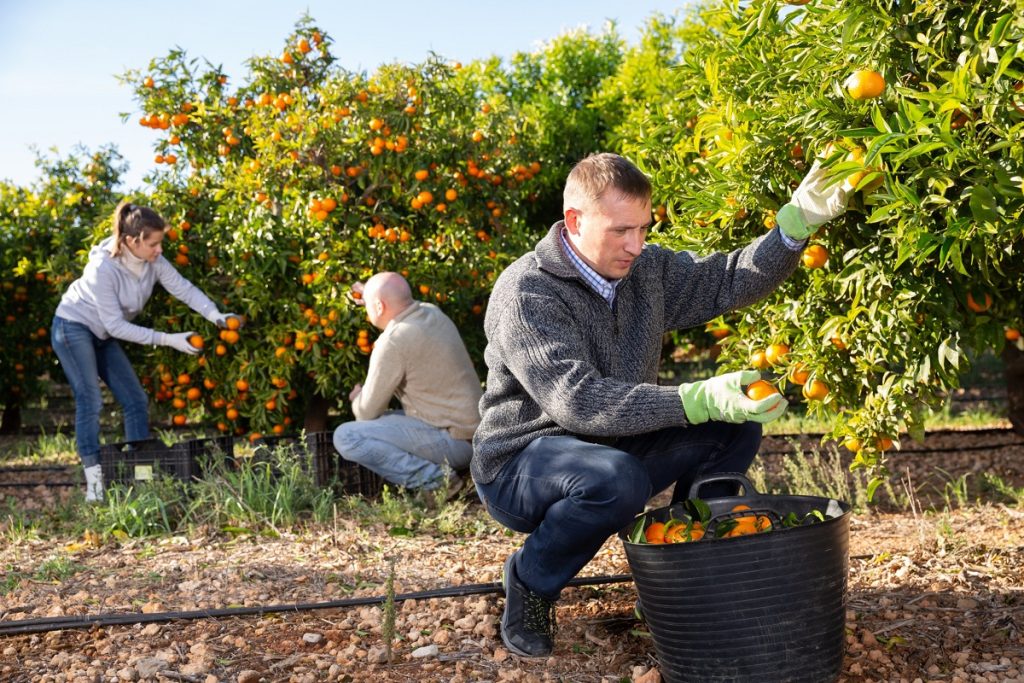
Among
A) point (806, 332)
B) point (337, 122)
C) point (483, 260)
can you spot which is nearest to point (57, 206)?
point (337, 122)

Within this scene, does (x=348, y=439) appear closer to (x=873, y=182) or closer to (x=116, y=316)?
(x=116, y=316)

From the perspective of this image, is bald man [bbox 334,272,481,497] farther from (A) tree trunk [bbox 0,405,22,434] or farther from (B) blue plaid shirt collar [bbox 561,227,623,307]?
(A) tree trunk [bbox 0,405,22,434]

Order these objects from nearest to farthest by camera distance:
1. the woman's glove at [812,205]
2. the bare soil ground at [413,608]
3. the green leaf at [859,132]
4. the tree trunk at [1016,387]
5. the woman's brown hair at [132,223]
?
the green leaf at [859,132] → the woman's glove at [812,205] → the bare soil ground at [413,608] → the woman's brown hair at [132,223] → the tree trunk at [1016,387]

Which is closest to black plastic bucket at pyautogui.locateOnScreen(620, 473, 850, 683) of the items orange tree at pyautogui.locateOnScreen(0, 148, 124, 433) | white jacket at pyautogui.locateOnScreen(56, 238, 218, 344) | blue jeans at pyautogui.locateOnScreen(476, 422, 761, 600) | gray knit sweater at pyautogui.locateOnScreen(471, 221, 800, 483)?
blue jeans at pyautogui.locateOnScreen(476, 422, 761, 600)

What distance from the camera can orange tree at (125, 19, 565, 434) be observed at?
545 centimetres

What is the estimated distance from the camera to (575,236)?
2668 mm

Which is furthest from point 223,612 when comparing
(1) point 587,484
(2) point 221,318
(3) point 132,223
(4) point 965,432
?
(4) point 965,432

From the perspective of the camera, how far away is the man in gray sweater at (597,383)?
241 cm

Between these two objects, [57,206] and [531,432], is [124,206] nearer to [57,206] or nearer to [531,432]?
[57,206]

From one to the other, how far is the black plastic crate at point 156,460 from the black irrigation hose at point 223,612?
1723mm

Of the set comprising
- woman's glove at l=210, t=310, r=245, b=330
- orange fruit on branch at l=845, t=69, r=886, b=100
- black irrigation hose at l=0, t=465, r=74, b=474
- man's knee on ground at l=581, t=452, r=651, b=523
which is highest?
orange fruit on branch at l=845, t=69, r=886, b=100

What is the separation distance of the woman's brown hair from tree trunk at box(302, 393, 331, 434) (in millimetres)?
1418

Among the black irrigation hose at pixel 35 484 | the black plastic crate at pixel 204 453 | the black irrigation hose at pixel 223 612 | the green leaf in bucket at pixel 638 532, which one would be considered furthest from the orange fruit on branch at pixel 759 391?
the black irrigation hose at pixel 35 484

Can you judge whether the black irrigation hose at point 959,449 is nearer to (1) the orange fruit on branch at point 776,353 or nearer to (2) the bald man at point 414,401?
(2) the bald man at point 414,401
